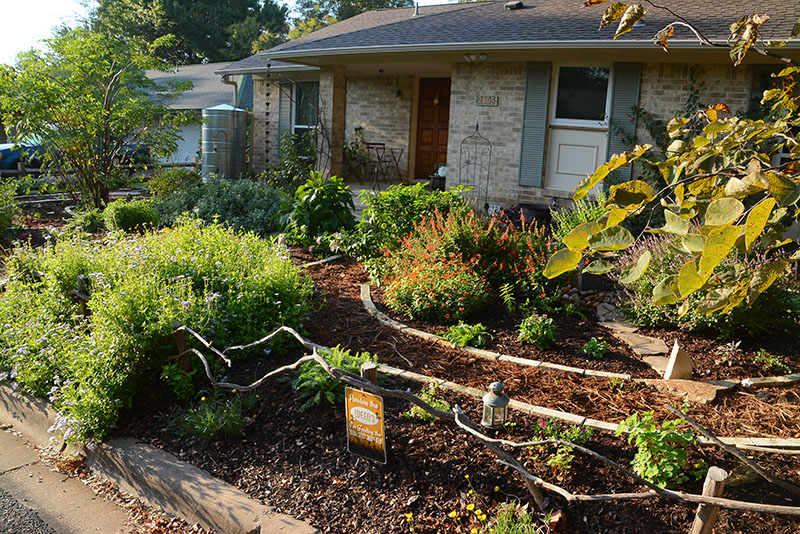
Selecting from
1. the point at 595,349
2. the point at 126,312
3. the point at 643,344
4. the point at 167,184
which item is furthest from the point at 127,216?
the point at 643,344

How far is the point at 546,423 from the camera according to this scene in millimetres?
3645

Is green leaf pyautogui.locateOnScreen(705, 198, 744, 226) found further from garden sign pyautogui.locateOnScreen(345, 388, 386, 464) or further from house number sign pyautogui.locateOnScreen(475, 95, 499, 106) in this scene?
house number sign pyautogui.locateOnScreen(475, 95, 499, 106)

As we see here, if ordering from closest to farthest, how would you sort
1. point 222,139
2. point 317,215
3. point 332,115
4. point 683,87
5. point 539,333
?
1. point 539,333
2. point 317,215
3. point 683,87
4. point 332,115
5. point 222,139

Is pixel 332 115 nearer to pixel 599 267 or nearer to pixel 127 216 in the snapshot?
pixel 127 216

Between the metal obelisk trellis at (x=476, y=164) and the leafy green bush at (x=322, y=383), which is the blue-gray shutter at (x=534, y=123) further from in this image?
the leafy green bush at (x=322, y=383)

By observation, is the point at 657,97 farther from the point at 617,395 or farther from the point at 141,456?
the point at 141,456

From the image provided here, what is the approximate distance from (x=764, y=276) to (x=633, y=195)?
39 centimetres

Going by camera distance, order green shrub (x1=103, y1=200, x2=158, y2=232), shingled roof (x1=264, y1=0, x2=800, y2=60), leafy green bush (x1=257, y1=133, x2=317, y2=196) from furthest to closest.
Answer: leafy green bush (x1=257, y1=133, x2=317, y2=196) < green shrub (x1=103, y1=200, x2=158, y2=232) < shingled roof (x1=264, y1=0, x2=800, y2=60)

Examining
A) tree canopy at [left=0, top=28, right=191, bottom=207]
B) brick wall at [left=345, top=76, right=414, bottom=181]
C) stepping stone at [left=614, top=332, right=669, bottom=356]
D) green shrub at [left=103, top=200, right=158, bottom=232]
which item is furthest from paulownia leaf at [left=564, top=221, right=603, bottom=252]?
brick wall at [left=345, top=76, right=414, bottom=181]

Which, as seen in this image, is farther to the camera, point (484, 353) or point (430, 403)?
point (484, 353)

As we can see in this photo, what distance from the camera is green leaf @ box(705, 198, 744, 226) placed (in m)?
1.31

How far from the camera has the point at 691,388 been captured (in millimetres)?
4242

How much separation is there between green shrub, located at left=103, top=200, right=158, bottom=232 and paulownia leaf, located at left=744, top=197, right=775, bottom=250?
8.73 meters

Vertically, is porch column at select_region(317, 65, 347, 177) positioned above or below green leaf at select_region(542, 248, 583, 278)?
above
